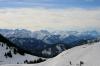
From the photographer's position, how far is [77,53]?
25875 millimetres

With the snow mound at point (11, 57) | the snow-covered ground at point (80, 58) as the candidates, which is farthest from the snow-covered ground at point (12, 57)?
the snow-covered ground at point (80, 58)

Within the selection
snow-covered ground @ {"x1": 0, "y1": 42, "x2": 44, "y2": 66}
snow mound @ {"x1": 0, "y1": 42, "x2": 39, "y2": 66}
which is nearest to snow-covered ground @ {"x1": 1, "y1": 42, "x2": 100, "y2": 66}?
snow-covered ground @ {"x1": 0, "y1": 42, "x2": 44, "y2": 66}

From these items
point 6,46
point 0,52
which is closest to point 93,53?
point 0,52

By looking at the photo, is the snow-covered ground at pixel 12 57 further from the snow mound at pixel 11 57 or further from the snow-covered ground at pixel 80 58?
the snow-covered ground at pixel 80 58

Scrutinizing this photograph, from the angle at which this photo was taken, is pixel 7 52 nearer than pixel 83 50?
No

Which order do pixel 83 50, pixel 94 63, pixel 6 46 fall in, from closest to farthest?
pixel 94 63 < pixel 83 50 < pixel 6 46

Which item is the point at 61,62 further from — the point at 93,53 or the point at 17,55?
the point at 17,55

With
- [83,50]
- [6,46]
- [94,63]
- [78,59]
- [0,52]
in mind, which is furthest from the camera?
[6,46]

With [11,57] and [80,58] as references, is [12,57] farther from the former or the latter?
[80,58]

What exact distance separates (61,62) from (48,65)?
187 cm

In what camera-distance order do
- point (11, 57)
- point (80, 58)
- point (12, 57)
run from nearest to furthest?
point (80, 58)
point (11, 57)
point (12, 57)

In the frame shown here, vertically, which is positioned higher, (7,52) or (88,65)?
(88,65)

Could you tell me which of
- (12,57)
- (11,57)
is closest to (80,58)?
(11,57)

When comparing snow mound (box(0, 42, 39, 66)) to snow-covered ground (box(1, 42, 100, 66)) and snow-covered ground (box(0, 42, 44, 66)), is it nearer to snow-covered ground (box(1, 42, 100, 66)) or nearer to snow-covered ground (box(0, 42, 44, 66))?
snow-covered ground (box(0, 42, 44, 66))
